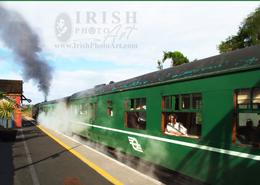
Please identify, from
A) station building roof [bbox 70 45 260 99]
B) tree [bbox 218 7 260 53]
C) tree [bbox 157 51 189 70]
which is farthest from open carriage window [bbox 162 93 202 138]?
tree [bbox 157 51 189 70]

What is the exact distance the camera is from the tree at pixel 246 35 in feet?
122

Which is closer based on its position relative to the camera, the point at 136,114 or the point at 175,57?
the point at 136,114

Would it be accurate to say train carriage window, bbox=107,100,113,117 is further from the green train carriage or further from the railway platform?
the railway platform

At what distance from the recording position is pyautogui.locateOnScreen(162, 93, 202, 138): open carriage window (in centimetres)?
740

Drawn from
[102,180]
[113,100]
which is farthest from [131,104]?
[102,180]

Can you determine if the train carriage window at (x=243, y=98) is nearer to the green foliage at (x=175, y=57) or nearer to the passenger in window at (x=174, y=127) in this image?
the passenger in window at (x=174, y=127)

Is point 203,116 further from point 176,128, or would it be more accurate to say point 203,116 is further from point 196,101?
point 176,128

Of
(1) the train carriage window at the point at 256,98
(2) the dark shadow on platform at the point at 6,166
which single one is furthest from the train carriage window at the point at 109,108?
(1) the train carriage window at the point at 256,98

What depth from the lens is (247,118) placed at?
6020 mm

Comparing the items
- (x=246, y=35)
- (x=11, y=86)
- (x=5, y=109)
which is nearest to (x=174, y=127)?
(x=5, y=109)

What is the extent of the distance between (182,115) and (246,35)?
3348 cm

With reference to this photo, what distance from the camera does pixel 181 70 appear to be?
8.25 meters

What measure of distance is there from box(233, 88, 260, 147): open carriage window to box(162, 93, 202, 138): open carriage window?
48.3 inches

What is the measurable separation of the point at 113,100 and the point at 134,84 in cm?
211
